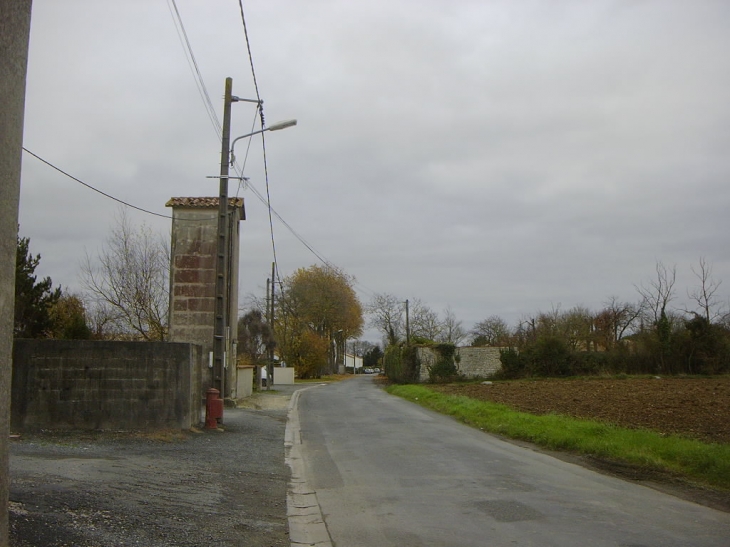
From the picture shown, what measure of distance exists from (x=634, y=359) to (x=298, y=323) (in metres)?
34.1

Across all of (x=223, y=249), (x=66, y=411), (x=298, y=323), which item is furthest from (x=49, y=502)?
(x=298, y=323)

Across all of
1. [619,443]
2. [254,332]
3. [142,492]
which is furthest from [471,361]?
[142,492]

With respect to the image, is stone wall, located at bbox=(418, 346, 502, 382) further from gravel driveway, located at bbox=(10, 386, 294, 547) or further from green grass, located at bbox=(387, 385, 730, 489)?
gravel driveway, located at bbox=(10, 386, 294, 547)

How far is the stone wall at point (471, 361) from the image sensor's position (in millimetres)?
44384

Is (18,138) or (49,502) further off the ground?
(18,138)

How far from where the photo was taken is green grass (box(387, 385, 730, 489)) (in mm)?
9984

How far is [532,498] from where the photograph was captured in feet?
27.2

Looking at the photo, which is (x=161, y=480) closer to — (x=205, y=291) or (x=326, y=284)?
(x=205, y=291)

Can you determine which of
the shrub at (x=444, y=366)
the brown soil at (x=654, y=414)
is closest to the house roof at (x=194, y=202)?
the brown soil at (x=654, y=414)

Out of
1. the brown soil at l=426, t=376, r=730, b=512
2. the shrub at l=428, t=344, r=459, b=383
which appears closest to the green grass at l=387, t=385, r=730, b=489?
the brown soil at l=426, t=376, r=730, b=512

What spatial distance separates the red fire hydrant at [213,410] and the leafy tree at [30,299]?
14.3m

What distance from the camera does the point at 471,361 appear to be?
4534 cm

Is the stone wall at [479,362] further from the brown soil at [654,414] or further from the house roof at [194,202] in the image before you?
the house roof at [194,202]

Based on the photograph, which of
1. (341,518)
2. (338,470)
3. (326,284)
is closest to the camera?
(341,518)
